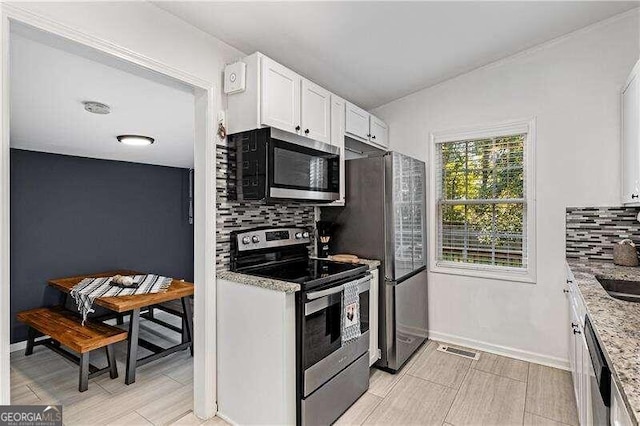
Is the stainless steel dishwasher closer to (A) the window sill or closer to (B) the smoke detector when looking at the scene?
(A) the window sill

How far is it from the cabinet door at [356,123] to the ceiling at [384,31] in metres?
0.28

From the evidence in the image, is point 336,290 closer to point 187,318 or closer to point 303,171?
point 303,171

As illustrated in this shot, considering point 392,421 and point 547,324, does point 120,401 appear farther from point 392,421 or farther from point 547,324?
point 547,324

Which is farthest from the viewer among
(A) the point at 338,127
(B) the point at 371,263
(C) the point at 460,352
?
(C) the point at 460,352

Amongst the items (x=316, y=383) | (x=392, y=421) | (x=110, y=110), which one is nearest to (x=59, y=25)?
(x=110, y=110)

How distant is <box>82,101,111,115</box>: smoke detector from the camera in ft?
8.35

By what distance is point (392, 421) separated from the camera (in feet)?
7.06

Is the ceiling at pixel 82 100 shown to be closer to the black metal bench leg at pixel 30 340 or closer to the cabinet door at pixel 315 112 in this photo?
the cabinet door at pixel 315 112

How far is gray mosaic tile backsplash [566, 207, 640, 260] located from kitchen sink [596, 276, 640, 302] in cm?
76

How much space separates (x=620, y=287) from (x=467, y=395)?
48.6 inches

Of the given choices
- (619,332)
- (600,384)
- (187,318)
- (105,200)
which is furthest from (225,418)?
(105,200)

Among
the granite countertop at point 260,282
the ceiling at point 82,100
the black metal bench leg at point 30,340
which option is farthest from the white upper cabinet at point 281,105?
the black metal bench leg at point 30,340

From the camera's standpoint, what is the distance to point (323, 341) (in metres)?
2.08

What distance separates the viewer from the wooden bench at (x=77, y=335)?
256 cm
